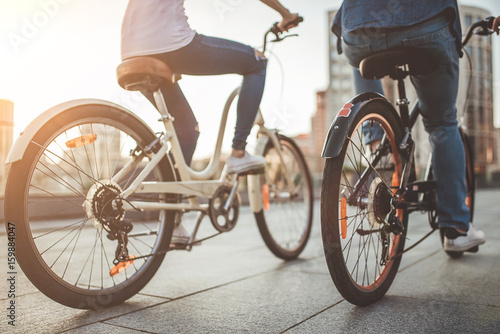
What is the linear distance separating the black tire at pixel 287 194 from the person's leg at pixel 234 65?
624 mm

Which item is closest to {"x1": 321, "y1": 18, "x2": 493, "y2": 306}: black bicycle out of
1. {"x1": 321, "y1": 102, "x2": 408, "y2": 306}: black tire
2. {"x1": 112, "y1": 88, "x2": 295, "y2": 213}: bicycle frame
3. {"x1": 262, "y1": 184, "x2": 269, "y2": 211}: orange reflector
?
{"x1": 321, "y1": 102, "x2": 408, "y2": 306}: black tire

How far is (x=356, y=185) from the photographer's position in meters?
1.89

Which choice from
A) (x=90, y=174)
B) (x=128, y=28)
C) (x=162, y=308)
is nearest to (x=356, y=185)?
(x=162, y=308)

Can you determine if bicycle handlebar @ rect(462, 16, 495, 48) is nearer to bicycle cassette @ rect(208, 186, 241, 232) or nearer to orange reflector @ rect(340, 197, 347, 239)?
orange reflector @ rect(340, 197, 347, 239)

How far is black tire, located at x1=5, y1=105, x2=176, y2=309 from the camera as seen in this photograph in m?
1.52

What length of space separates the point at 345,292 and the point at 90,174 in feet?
3.52

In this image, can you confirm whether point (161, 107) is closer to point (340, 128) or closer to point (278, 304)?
point (340, 128)

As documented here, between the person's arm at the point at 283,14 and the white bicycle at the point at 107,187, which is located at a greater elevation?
the person's arm at the point at 283,14

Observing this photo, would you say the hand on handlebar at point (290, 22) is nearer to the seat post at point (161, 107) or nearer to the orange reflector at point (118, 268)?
the seat post at point (161, 107)

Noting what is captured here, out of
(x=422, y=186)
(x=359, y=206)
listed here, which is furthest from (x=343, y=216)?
(x=422, y=186)

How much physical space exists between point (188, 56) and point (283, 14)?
807 mm

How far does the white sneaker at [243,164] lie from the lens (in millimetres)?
2510

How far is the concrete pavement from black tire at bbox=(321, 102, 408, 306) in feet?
0.31

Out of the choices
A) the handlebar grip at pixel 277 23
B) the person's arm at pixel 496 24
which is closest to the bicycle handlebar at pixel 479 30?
the person's arm at pixel 496 24
